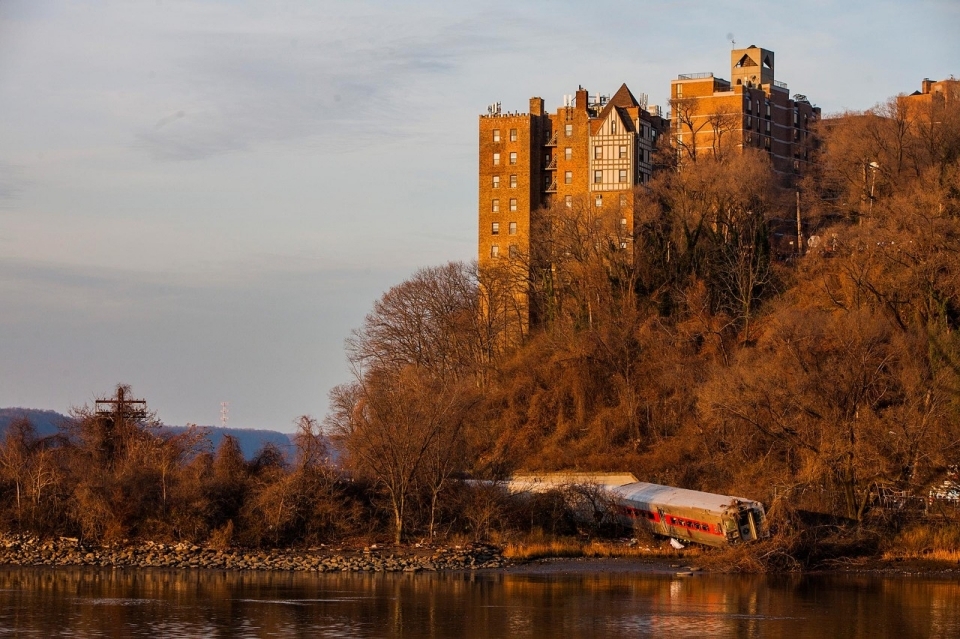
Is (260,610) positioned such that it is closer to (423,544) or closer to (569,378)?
(423,544)

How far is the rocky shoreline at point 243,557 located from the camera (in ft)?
189

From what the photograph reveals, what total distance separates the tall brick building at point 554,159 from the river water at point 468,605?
55970 millimetres

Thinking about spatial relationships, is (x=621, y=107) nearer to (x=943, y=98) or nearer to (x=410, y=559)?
(x=943, y=98)

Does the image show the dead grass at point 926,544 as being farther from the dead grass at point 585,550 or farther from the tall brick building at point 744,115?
the tall brick building at point 744,115

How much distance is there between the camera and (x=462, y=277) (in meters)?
103

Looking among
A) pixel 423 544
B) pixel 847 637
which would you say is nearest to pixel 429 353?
pixel 423 544

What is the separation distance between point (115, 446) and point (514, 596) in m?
32.7

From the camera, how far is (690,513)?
192 ft

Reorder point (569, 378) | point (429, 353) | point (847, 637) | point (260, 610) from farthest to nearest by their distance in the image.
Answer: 1. point (429, 353)
2. point (569, 378)
3. point (260, 610)
4. point (847, 637)

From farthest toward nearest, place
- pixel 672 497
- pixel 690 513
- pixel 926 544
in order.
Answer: pixel 672 497, pixel 690 513, pixel 926 544

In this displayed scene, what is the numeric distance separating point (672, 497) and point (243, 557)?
64.9 feet

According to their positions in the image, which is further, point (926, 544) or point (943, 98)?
point (943, 98)

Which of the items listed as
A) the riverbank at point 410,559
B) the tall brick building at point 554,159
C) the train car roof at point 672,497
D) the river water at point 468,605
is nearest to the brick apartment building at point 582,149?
the tall brick building at point 554,159

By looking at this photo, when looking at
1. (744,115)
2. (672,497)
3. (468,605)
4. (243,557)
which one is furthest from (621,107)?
(468,605)
